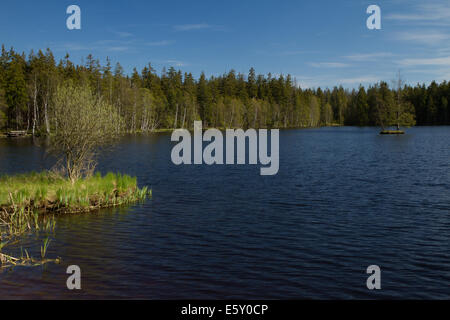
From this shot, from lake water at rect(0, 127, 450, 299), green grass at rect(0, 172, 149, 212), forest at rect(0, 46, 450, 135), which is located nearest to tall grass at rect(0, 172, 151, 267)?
green grass at rect(0, 172, 149, 212)

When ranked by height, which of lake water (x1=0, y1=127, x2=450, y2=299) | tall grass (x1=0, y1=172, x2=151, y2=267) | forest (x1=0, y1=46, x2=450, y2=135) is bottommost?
lake water (x1=0, y1=127, x2=450, y2=299)

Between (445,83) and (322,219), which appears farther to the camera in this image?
(445,83)

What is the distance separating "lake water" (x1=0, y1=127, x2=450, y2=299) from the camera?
1238cm

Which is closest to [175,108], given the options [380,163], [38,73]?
[38,73]

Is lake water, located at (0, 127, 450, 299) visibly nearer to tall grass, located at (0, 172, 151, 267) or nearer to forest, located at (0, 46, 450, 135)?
tall grass, located at (0, 172, 151, 267)

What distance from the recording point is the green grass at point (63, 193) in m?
20.8

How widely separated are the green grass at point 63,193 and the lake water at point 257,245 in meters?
1.25

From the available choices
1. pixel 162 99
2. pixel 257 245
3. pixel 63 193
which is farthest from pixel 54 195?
pixel 162 99

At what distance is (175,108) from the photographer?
14438 cm

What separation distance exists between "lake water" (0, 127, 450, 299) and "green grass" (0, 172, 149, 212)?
1.25 meters

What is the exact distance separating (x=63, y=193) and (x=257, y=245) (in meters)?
11.9

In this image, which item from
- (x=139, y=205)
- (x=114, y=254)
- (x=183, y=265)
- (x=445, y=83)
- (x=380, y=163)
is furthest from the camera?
(x=445, y=83)
